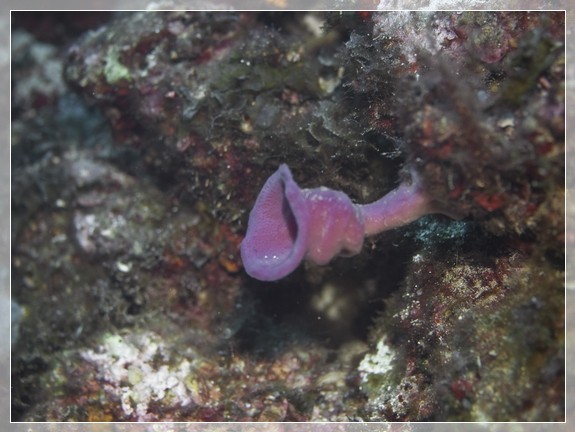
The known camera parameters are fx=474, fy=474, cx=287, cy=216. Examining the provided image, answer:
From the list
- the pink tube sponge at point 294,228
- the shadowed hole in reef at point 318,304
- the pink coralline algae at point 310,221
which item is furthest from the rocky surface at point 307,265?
the pink tube sponge at point 294,228

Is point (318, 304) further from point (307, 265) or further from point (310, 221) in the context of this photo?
point (310, 221)

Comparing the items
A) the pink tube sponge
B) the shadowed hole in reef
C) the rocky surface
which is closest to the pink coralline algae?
the pink tube sponge

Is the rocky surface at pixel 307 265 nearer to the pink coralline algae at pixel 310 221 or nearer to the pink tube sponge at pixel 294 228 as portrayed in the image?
the pink coralline algae at pixel 310 221

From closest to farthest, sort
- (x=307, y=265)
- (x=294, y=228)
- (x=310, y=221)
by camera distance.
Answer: (x=310, y=221) → (x=294, y=228) → (x=307, y=265)

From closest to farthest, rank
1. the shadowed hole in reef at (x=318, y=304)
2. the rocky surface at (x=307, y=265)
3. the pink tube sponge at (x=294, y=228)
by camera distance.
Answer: the rocky surface at (x=307, y=265), the pink tube sponge at (x=294, y=228), the shadowed hole in reef at (x=318, y=304)

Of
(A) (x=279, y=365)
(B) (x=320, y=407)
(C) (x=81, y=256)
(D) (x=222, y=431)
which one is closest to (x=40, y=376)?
(C) (x=81, y=256)

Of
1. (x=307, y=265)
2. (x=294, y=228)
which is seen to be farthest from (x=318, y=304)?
(x=294, y=228)

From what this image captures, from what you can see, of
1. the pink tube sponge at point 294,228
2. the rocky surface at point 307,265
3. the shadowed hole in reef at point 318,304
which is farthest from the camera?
the shadowed hole in reef at point 318,304
